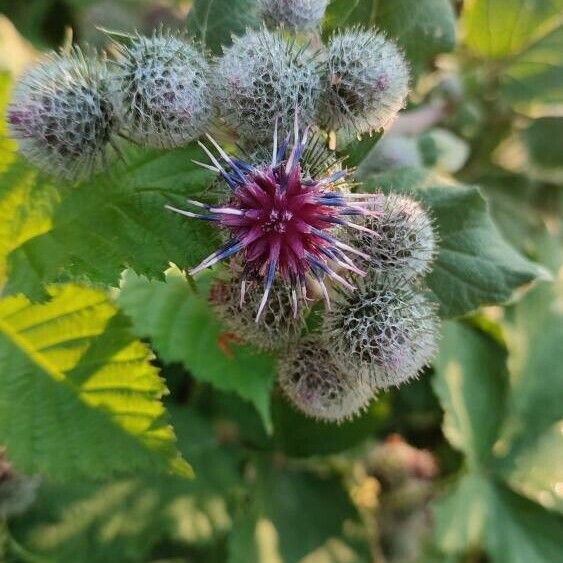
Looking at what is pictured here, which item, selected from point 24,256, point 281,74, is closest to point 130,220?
point 24,256

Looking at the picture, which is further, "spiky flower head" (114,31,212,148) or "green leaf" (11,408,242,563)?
"green leaf" (11,408,242,563)

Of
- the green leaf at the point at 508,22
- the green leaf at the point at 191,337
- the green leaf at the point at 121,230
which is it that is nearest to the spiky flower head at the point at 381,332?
the green leaf at the point at 121,230

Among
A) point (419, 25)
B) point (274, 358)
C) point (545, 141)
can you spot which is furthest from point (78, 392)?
point (545, 141)

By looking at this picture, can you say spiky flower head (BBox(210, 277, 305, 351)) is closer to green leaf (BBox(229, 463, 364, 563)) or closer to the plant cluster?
the plant cluster

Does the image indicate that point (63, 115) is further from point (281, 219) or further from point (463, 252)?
point (463, 252)

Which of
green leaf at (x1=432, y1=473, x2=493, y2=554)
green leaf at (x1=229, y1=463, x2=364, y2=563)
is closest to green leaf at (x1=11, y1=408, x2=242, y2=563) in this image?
green leaf at (x1=229, y1=463, x2=364, y2=563)
